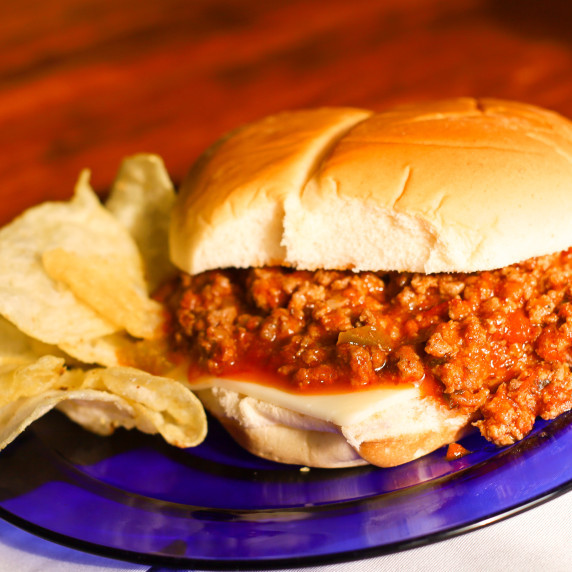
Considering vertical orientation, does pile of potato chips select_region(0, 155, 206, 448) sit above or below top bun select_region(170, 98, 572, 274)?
below

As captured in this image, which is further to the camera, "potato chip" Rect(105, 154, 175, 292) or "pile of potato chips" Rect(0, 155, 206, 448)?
"potato chip" Rect(105, 154, 175, 292)

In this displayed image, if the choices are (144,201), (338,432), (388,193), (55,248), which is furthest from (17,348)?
(388,193)

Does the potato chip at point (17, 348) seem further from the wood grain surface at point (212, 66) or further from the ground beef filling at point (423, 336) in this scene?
the wood grain surface at point (212, 66)

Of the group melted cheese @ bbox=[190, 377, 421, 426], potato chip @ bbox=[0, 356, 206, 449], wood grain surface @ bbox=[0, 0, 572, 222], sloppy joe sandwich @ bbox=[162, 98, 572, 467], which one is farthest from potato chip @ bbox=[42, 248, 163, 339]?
wood grain surface @ bbox=[0, 0, 572, 222]

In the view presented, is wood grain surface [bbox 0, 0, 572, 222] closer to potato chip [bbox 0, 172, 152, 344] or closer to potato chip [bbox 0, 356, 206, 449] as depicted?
potato chip [bbox 0, 172, 152, 344]

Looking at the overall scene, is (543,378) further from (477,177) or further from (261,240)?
(261,240)

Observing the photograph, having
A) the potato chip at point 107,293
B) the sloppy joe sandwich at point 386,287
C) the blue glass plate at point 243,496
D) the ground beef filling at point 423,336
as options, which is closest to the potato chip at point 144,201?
the potato chip at point 107,293

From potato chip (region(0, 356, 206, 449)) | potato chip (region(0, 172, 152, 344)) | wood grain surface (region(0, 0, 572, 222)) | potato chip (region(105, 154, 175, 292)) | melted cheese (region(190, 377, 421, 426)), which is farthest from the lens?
wood grain surface (region(0, 0, 572, 222))
